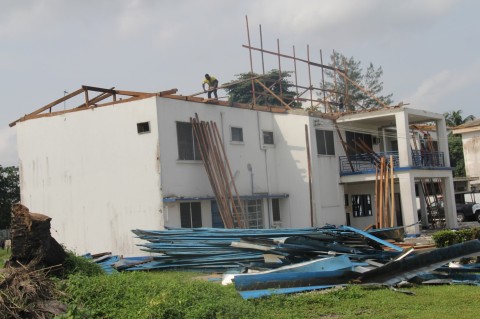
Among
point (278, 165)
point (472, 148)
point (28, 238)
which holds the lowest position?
point (28, 238)

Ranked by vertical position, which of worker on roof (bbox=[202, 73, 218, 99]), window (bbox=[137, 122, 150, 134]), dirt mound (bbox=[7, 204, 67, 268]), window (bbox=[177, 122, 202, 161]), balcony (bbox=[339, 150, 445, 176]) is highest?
worker on roof (bbox=[202, 73, 218, 99])

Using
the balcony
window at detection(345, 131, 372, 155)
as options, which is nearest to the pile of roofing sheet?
the balcony

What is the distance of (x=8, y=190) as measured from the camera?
31.4 m

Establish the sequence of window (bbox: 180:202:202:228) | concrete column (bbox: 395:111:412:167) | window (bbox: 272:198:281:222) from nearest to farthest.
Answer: window (bbox: 180:202:202:228)
window (bbox: 272:198:281:222)
concrete column (bbox: 395:111:412:167)

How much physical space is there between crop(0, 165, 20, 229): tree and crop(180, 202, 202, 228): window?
1446 centimetres

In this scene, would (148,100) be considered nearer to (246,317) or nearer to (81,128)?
(81,128)

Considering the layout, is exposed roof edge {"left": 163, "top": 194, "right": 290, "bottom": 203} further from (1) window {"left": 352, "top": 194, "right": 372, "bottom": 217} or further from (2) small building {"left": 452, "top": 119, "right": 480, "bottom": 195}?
(2) small building {"left": 452, "top": 119, "right": 480, "bottom": 195}

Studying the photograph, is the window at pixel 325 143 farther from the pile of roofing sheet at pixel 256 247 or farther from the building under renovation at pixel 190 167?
the pile of roofing sheet at pixel 256 247

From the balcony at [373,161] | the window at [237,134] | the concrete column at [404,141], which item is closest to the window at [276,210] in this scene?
the window at [237,134]

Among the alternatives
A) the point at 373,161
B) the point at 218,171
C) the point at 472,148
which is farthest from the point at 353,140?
the point at 472,148

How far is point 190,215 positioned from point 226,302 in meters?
11.9

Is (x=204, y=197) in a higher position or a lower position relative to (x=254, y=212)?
higher

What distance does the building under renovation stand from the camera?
1917 centimetres

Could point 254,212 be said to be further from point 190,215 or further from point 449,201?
point 449,201
